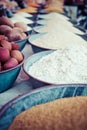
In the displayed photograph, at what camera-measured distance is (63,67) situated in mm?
822

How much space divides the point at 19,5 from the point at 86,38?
43.9 inches

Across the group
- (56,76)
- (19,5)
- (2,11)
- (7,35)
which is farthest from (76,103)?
(19,5)

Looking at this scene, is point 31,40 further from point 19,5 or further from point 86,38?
point 19,5

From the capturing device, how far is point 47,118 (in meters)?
0.44

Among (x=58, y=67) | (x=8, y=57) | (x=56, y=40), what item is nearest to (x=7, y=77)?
(x=8, y=57)

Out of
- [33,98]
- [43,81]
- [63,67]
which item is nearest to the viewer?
[33,98]

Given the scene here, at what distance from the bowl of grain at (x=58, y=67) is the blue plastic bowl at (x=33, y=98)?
0.26 ft

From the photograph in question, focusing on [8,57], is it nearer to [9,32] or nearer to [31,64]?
[31,64]

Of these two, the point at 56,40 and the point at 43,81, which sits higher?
the point at 43,81

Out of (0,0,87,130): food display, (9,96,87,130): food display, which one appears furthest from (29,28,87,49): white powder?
(9,96,87,130): food display

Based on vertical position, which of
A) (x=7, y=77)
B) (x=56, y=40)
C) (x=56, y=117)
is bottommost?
(x=56, y=40)

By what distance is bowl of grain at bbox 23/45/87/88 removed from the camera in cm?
74

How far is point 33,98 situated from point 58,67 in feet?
0.91

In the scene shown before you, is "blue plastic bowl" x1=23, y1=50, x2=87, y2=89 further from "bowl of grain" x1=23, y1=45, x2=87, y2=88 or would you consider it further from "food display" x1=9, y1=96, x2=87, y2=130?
"food display" x1=9, y1=96, x2=87, y2=130
